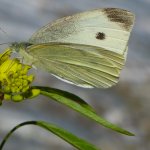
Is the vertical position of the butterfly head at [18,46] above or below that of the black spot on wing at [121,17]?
below

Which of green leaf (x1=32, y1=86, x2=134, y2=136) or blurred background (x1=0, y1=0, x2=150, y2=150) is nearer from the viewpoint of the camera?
green leaf (x1=32, y1=86, x2=134, y2=136)

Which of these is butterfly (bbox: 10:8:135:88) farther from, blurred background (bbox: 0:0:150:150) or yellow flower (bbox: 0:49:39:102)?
blurred background (bbox: 0:0:150:150)

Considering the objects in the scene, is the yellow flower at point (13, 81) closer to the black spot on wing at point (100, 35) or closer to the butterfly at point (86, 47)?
the butterfly at point (86, 47)

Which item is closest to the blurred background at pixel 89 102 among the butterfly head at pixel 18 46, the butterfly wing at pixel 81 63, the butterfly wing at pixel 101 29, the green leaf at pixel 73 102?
the butterfly wing at pixel 81 63

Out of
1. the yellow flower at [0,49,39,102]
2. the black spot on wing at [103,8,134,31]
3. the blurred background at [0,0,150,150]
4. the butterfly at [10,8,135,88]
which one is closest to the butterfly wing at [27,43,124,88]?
the butterfly at [10,8,135,88]

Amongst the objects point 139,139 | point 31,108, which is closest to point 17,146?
point 31,108

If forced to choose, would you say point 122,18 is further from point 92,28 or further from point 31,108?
point 31,108

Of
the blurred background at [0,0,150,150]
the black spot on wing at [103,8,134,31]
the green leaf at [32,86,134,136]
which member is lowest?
the blurred background at [0,0,150,150]
